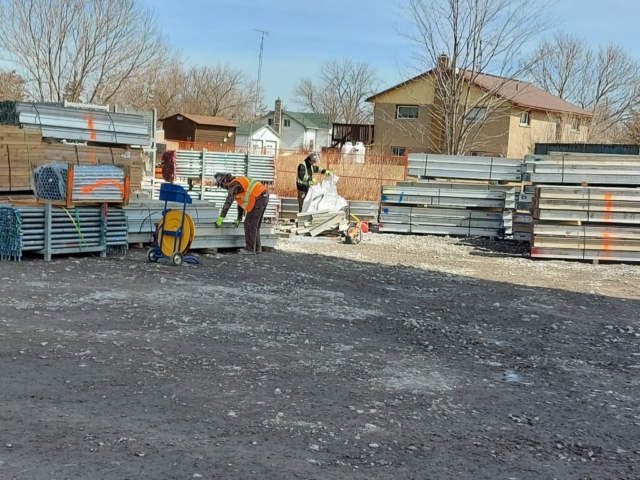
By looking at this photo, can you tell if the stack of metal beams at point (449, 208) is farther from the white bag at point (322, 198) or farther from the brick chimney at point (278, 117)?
the brick chimney at point (278, 117)

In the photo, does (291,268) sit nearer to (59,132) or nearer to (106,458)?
(59,132)

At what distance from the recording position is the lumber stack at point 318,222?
1752cm

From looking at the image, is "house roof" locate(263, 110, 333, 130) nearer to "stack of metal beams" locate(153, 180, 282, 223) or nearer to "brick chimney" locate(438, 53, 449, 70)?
"brick chimney" locate(438, 53, 449, 70)

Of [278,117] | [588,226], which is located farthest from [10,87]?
[278,117]

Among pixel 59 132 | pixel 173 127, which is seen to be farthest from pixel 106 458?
pixel 173 127

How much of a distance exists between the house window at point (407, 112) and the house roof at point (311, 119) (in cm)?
3095

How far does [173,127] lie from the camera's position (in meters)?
59.1

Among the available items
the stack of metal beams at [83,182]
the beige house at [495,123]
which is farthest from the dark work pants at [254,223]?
the beige house at [495,123]

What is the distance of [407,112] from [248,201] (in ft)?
118

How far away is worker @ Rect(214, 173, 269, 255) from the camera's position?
12703 millimetres

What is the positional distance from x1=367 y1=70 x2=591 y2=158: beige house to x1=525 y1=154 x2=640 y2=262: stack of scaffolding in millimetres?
23584

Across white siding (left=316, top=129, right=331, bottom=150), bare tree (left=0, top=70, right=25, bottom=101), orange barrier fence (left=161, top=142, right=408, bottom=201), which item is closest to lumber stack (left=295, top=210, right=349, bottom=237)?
orange barrier fence (left=161, top=142, right=408, bottom=201)

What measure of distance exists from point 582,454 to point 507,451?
1.68 feet

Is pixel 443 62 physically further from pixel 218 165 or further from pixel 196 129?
pixel 196 129
